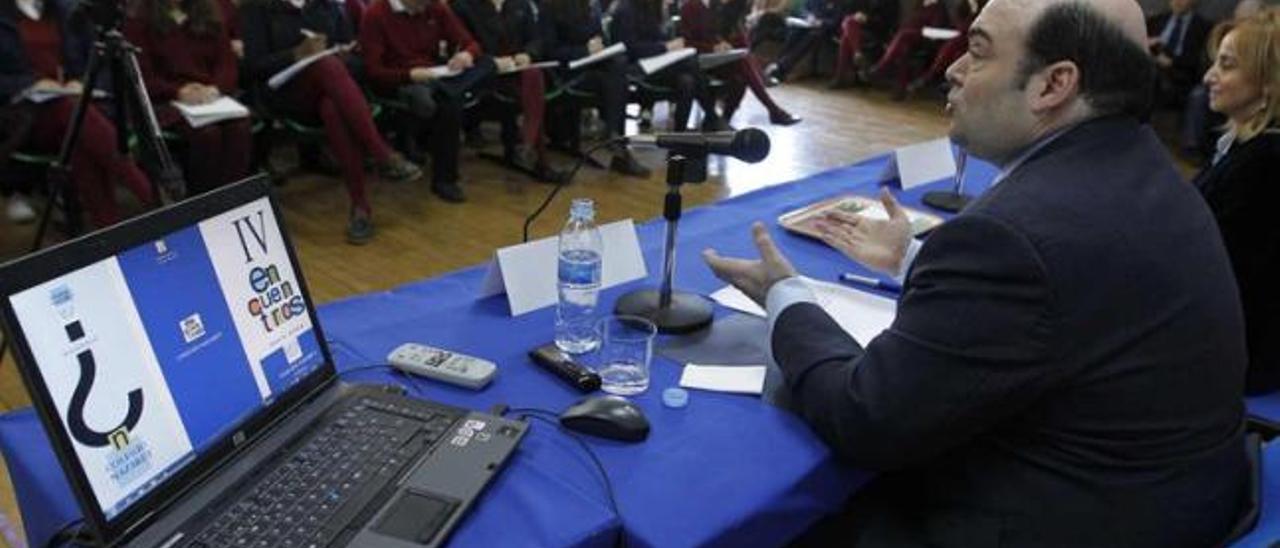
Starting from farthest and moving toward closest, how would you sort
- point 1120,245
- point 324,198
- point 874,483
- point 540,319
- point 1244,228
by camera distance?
1. point 324,198
2. point 1244,228
3. point 540,319
4. point 874,483
5. point 1120,245

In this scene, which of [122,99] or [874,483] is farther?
[122,99]

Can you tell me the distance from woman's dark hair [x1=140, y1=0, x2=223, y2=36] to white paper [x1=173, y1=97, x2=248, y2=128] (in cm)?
31

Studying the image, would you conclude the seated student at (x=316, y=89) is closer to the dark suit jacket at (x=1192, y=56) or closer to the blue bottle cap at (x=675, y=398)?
the blue bottle cap at (x=675, y=398)

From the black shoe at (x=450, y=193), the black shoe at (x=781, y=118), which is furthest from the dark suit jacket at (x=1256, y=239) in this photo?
the black shoe at (x=781, y=118)

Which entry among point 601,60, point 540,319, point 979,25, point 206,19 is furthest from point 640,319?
point 601,60

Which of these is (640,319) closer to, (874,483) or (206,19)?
(874,483)

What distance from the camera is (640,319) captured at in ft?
4.40

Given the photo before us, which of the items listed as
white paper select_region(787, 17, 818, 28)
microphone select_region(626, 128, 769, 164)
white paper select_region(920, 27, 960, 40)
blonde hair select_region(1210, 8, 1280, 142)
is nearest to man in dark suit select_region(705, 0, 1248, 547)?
microphone select_region(626, 128, 769, 164)

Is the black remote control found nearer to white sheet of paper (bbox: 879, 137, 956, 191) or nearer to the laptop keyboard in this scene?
the laptop keyboard

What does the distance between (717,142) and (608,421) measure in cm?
54

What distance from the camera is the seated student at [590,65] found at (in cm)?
458

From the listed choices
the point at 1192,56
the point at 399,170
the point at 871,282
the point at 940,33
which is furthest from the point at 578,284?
the point at 940,33

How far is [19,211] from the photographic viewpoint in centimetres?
357

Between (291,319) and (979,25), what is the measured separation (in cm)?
94
